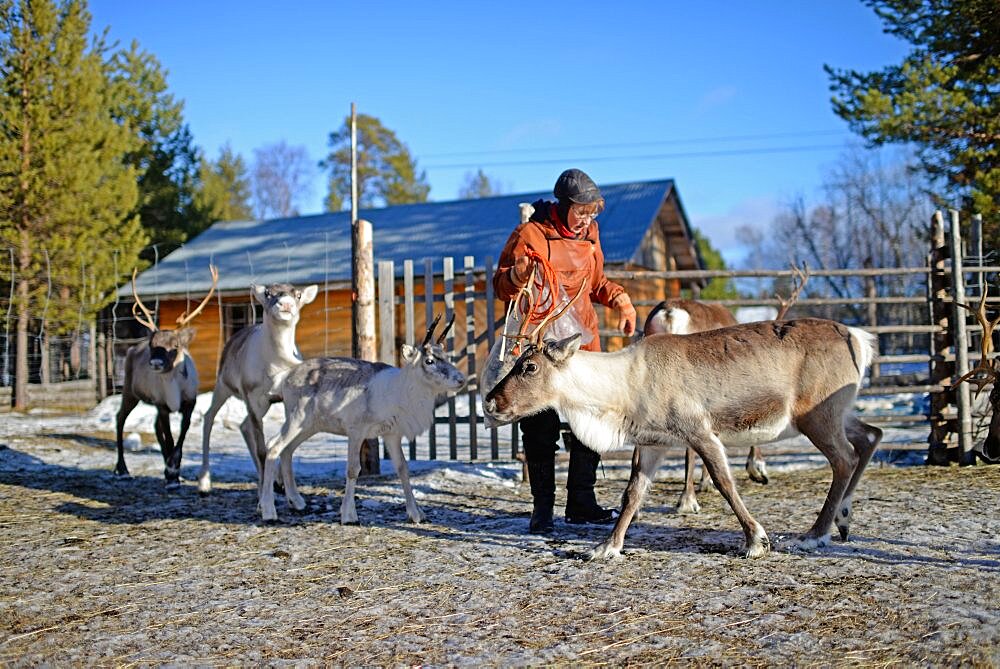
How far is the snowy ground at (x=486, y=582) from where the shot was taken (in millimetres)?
3758

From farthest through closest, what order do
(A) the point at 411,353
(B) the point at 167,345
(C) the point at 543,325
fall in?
(B) the point at 167,345 → (A) the point at 411,353 → (C) the point at 543,325

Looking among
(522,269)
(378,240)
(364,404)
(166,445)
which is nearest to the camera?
(522,269)

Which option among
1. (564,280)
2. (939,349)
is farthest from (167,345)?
(939,349)

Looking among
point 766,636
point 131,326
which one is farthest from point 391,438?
point 131,326

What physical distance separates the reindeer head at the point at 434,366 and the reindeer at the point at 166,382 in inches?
125

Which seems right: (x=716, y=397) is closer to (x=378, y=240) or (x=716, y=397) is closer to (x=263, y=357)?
(x=263, y=357)

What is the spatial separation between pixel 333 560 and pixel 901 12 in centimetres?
1705

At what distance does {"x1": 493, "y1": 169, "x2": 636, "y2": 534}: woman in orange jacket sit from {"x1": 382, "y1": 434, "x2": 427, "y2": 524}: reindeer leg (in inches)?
36.5

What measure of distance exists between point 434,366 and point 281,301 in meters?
1.84

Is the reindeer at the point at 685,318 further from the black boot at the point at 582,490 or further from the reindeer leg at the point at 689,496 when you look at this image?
the black boot at the point at 582,490

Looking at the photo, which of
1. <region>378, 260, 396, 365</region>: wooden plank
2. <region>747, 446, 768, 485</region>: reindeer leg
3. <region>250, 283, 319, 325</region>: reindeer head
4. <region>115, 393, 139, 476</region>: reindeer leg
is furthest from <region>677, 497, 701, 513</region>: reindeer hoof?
<region>115, 393, 139, 476</region>: reindeer leg

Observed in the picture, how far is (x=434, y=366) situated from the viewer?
255 inches

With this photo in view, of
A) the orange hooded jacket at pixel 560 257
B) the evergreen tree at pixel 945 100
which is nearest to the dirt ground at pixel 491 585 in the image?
the orange hooded jacket at pixel 560 257

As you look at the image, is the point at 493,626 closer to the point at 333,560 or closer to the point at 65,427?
the point at 333,560
